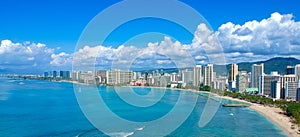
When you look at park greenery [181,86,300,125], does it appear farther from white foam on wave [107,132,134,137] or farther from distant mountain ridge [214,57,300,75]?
distant mountain ridge [214,57,300,75]

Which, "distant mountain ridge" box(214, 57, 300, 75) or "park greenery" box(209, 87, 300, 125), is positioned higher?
"distant mountain ridge" box(214, 57, 300, 75)

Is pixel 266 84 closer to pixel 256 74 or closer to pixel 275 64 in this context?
pixel 256 74

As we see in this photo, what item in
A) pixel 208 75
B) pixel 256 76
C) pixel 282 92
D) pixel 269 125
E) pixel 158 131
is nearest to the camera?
pixel 158 131

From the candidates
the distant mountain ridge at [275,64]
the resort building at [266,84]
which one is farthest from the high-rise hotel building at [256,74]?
the distant mountain ridge at [275,64]

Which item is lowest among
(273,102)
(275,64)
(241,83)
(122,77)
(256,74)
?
(273,102)

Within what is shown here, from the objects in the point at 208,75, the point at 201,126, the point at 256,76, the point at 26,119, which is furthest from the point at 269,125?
the point at 256,76

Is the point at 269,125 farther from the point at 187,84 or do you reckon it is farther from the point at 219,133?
the point at 187,84

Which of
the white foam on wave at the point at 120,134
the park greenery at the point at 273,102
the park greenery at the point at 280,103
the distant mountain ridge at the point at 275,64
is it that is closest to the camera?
the white foam on wave at the point at 120,134

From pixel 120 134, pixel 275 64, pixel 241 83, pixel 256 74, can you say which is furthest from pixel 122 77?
pixel 275 64

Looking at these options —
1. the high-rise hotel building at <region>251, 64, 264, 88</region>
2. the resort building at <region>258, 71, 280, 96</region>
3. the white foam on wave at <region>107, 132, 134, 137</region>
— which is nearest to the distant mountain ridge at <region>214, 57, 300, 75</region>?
the high-rise hotel building at <region>251, 64, 264, 88</region>

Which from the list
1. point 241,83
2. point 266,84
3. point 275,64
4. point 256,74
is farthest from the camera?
point 275,64

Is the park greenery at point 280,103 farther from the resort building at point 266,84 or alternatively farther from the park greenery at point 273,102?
the resort building at point 266,84
